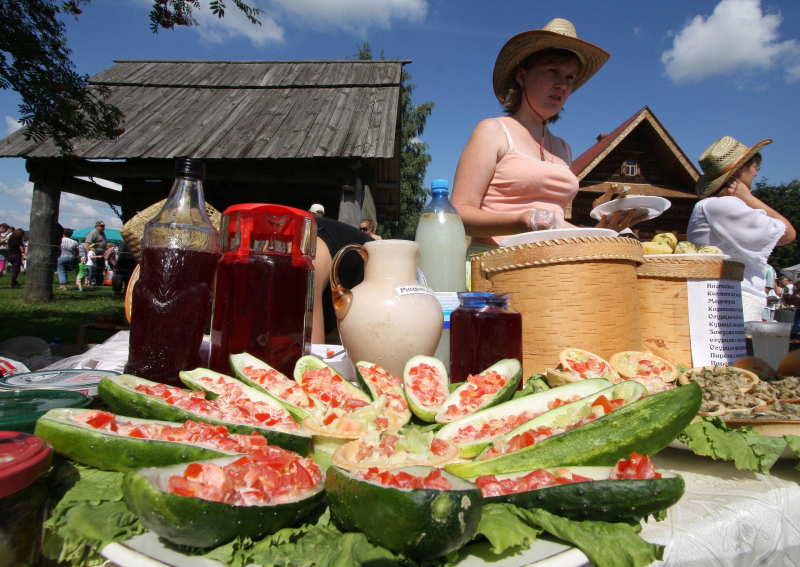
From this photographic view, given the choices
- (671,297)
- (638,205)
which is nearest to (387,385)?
(671,297)

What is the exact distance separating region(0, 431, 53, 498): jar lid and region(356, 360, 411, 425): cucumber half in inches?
32.2

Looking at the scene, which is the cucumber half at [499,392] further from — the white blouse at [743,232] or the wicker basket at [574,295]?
the white blouse at [743,232]

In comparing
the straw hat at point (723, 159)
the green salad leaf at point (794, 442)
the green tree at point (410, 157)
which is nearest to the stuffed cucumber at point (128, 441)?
the green salad leaf at point (794, 442)

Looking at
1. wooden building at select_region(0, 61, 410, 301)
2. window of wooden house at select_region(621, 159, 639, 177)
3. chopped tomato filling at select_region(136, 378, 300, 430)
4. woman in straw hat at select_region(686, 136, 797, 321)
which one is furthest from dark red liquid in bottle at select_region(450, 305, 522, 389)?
window of wooden house at select_region(621, 159, 639, 177)

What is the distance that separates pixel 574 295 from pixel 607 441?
1043 mm

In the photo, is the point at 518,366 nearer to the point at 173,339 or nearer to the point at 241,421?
the point at 241,421

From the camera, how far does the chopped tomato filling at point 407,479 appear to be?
695mm

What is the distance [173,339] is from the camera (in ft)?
4.78

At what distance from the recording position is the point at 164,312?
4.69ft

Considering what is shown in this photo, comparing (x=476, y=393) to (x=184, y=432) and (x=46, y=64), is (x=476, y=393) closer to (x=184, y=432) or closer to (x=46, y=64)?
(x=184, y=432)

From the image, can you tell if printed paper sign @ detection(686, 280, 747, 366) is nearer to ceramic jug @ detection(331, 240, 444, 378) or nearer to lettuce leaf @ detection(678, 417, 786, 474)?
lettuce leaf @ detection(678, 417, 786, 474)

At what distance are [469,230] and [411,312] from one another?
51.6 inches

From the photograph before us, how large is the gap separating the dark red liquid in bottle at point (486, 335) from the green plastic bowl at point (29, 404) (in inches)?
45.8

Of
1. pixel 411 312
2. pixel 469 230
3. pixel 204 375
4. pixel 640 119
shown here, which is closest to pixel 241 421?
pixel 204 375
